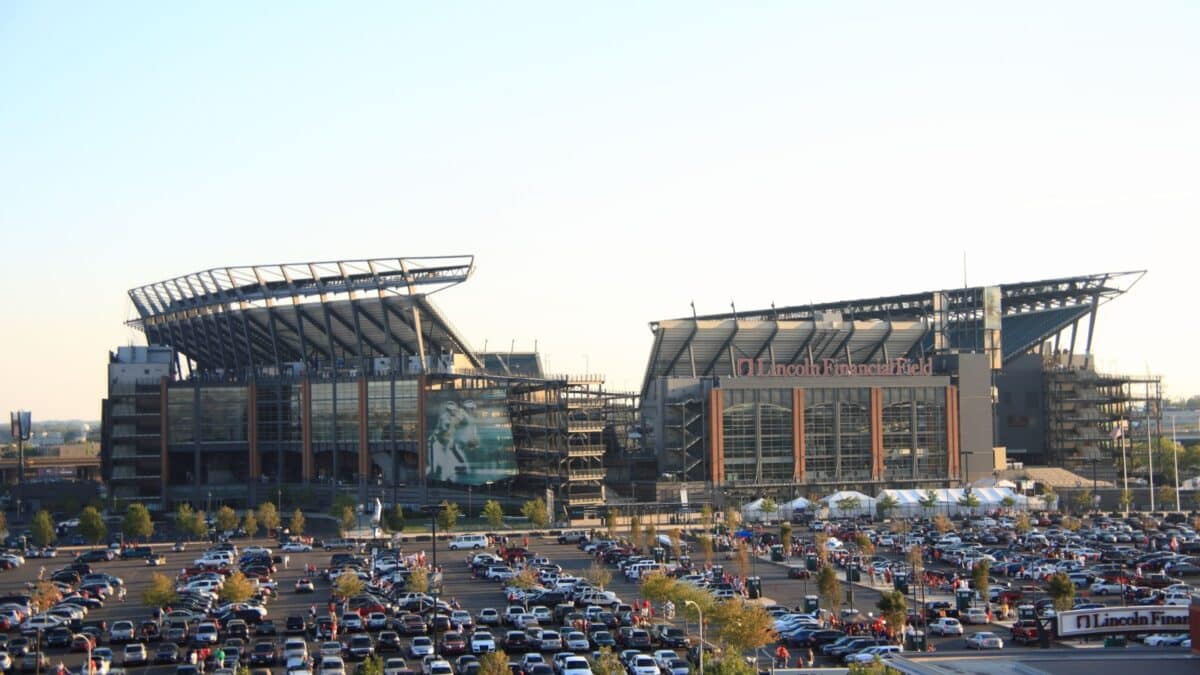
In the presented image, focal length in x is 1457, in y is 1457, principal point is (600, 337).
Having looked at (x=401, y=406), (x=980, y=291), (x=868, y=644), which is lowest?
(x=868, y=644)

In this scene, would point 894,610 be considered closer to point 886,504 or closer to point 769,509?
point 769,509

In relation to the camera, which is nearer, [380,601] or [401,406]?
[380,601]

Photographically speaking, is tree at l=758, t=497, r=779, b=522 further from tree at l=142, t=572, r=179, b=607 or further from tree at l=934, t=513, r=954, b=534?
tree at l=142, t=572, r=179, b=607

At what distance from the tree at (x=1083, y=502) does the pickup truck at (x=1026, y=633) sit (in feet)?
186

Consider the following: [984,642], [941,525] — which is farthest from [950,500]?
[984,642]

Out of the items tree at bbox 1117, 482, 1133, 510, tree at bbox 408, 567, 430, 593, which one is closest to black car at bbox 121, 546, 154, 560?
tree at bbox 408, 567, 430, 593

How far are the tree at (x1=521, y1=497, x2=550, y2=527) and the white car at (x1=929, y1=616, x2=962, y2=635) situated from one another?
44.0 meters

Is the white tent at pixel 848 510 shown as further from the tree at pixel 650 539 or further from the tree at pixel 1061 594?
the tree at pixel 1061 594

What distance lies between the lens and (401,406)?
110 metres

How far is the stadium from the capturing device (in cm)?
10744

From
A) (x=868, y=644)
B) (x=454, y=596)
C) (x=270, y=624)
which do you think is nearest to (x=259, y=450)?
(x=454, y=596)

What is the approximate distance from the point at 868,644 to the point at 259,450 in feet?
259

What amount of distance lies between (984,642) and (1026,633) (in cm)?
227

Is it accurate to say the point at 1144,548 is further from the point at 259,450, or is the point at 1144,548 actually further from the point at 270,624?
the point at 259,450
